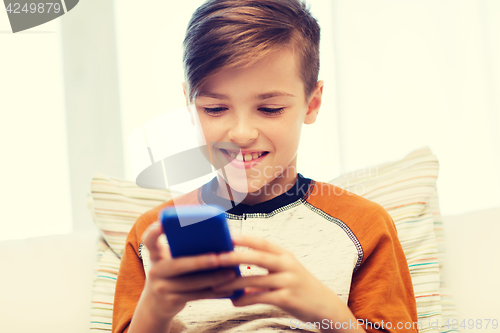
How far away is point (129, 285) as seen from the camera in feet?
2.36

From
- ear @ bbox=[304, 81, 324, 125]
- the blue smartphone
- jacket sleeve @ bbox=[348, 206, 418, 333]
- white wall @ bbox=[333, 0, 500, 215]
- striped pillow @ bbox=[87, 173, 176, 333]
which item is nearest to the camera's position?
the blue smartphone

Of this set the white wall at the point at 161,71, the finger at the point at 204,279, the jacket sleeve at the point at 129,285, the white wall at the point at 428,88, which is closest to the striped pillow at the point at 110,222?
the jacket sleeve at the point at 129,285

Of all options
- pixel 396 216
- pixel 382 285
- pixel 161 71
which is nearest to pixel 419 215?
pixel 396 216

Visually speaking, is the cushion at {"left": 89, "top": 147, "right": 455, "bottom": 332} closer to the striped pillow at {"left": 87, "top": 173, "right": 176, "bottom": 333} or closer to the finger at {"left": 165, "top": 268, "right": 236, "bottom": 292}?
the striped pillow at {"left": 87, "top": 173, "right": 176, "bottom": 333}

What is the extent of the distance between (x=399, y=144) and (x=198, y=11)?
1.08 meters

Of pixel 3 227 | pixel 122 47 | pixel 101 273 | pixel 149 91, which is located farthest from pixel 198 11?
pixel 3 227

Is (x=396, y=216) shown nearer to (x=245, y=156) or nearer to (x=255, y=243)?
(x=245, y=156)

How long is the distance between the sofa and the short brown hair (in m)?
0.53

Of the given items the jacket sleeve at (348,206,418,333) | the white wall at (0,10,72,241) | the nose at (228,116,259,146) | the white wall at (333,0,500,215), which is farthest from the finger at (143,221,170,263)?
the white wall at (0,10,72,241)

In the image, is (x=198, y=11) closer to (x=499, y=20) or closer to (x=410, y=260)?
(x=410, y=260)

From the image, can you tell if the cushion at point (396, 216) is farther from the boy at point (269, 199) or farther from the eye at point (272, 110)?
the eye at point (272, 110)

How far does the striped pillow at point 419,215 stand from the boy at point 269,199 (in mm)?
172

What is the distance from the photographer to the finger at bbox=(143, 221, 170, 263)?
0.40m

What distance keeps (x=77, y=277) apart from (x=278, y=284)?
67 cm
